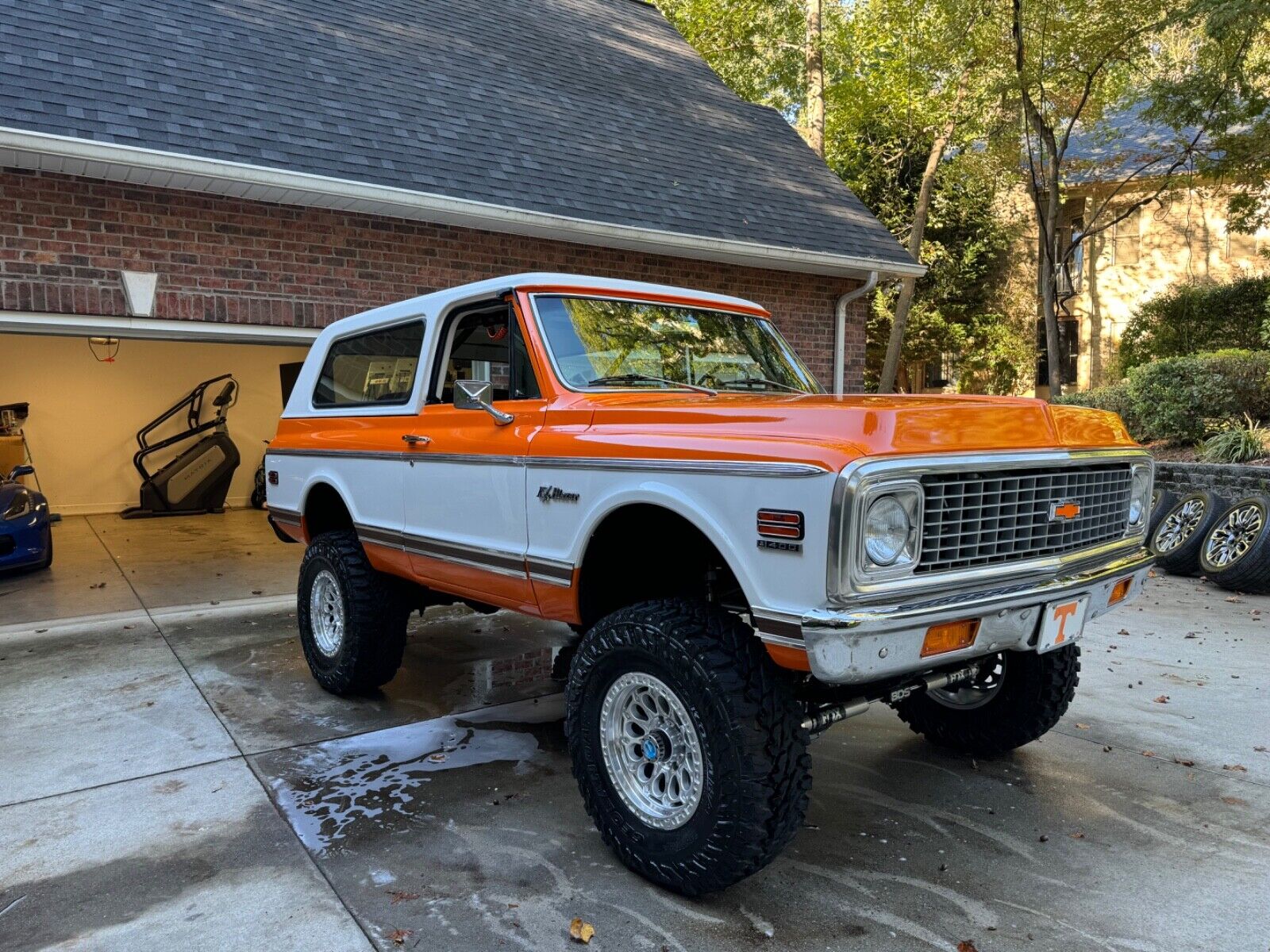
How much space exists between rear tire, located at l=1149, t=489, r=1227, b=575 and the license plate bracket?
19.0ft

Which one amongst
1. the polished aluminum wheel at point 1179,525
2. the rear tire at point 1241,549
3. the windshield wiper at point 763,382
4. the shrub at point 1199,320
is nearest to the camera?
the windshield wiper at point 763,382

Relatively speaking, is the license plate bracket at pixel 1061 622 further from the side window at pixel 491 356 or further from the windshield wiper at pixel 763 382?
the side window at pixel 491 356

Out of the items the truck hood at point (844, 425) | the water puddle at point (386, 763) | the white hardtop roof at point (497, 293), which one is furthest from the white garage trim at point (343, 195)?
the truck hood at point (844, 425)

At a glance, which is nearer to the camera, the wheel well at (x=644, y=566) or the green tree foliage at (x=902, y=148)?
the wheel well at (x=644, y=566)

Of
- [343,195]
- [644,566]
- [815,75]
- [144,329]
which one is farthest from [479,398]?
[815,75]

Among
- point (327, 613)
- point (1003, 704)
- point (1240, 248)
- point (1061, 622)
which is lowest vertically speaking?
point (1003, 704)

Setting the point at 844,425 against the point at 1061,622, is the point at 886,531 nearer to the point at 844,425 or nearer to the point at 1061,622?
the point at 844,425

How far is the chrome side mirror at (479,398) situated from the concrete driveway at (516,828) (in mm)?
1541

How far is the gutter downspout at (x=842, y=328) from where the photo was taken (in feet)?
34.9

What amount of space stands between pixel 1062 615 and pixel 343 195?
250 inches

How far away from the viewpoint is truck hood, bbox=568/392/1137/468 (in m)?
2.67

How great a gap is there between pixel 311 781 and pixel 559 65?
9583 millimetres

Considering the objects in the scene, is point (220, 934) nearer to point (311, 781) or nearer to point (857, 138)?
point (311, 781)

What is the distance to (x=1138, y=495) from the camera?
367 cm
